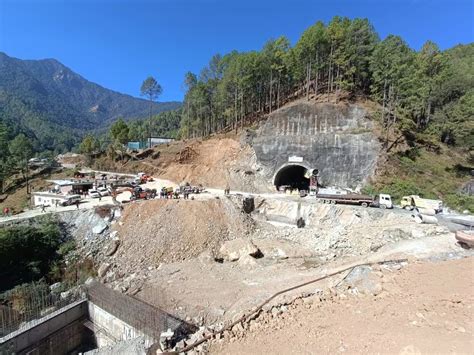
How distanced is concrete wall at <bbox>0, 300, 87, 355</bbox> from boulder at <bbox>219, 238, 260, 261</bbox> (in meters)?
11.2

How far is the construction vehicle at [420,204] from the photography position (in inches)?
1029

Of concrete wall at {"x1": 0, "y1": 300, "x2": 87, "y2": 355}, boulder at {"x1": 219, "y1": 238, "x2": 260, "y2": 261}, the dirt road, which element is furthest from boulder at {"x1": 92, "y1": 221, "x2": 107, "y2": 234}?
the dirt road

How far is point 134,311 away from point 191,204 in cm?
1414

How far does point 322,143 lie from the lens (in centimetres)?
3856

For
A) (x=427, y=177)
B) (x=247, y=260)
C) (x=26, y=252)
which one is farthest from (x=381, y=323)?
(x=427, y=177)

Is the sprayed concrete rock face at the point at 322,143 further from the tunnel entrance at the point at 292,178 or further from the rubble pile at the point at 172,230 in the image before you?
the rubble pile at the point at 172,230

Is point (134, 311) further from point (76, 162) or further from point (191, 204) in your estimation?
point (76, 162)

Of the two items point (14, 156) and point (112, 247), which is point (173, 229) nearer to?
point (112, 247)

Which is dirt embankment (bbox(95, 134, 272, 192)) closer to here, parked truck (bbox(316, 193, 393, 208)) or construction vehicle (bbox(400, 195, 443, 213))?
parked truck (bbox(316, 193, 393, 208))

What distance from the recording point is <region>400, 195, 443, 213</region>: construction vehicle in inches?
1029

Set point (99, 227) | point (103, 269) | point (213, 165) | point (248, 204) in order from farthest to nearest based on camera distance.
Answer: point (213, 165)
point (248, 204)
point (99, 227)
point (103, 269)

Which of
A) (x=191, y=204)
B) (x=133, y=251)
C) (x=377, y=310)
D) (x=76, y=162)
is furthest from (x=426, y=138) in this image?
(x=76, y=162)

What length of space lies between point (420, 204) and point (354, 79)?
28717 millimetres

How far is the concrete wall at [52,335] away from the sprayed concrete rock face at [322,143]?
29.6 meters
